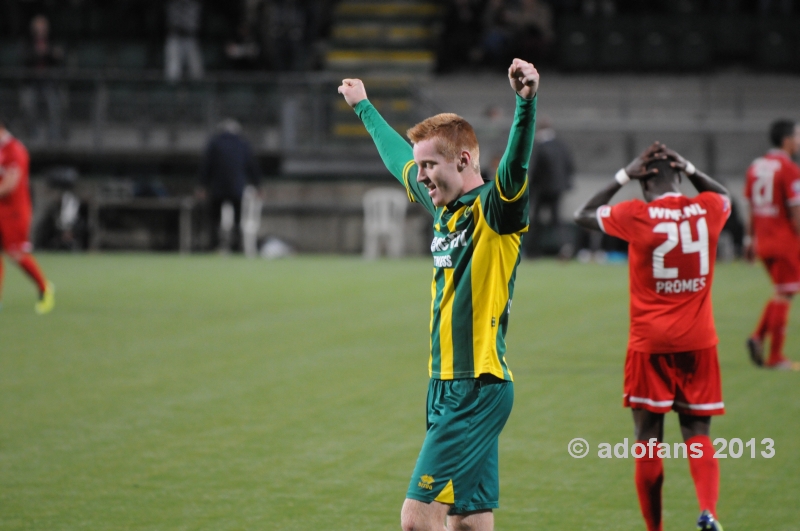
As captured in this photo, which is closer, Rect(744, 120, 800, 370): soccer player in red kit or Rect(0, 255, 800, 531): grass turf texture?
Rect(0, 255, 800, 531): grass turf texture

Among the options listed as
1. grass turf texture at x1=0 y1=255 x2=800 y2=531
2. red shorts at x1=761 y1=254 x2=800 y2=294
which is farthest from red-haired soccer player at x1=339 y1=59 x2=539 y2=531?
red shorts at x1=761 y1=254 x2=800 y2=294

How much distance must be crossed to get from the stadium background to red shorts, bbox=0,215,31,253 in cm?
86

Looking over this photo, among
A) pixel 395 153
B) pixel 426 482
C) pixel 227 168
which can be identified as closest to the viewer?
pixel 426 482

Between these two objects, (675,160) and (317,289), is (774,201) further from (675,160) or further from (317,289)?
(317,289)

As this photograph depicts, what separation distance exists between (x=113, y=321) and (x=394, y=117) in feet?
37.2

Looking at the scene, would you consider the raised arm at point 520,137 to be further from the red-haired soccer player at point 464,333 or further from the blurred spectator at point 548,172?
the blurred spectator at point 548,172

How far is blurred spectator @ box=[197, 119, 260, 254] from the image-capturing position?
2138cm

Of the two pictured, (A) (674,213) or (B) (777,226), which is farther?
(B) (777,226)

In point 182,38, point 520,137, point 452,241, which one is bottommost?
point 452,241

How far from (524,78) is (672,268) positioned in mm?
1895

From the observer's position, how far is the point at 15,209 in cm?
1327

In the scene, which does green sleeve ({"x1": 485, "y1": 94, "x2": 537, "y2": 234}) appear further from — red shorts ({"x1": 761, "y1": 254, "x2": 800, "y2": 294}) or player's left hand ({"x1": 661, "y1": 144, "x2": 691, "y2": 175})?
red shorts ({"x1": 761, "y1": 254, "x2": 800, "y2": 294})

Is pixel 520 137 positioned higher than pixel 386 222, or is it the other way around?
pixel 520 137

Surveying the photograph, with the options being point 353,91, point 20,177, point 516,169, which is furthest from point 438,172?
point 20,177
